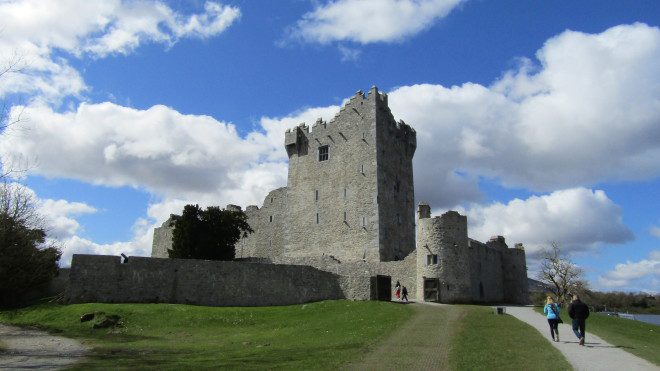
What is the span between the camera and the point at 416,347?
16875 mm

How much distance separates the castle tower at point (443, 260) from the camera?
34906mm

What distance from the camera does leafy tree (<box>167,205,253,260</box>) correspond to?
44.4 metres

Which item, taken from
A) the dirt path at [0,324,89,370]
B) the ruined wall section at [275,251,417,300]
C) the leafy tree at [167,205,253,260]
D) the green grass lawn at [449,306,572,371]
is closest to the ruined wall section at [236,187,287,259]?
the leafy tree at [167,205,253,260]

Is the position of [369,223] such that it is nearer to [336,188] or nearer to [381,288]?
[336,188]

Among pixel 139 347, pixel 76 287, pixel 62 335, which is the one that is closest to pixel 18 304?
pixel 76 287

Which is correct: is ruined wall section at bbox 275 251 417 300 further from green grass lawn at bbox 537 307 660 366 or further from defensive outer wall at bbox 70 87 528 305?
green grass lawn at bbox 537 307 660 366

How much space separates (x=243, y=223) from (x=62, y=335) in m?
23.6

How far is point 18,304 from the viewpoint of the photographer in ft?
123

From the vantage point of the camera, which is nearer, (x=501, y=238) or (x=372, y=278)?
(x=372, y=278)

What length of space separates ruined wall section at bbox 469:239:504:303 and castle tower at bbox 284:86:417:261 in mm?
7563

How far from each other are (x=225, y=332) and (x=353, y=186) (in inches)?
894

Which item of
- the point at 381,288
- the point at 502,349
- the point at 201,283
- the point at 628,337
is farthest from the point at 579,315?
the point at 201,283

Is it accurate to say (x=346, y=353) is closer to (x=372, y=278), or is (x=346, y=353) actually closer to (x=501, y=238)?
(x=372, y=278)

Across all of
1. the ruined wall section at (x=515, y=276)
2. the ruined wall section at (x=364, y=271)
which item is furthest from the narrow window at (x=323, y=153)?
the ruined wall section at (x=515, y=276)
